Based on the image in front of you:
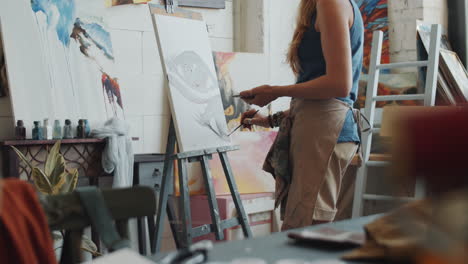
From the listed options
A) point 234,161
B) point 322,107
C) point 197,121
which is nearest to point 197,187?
point 234,161

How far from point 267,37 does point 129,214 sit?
3217 mm

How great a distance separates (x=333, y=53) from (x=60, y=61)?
6.39 feet

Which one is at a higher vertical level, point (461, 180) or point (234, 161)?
point (461, 180)

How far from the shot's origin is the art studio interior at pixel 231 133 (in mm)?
462

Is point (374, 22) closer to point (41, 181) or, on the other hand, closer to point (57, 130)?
point (57, 130)

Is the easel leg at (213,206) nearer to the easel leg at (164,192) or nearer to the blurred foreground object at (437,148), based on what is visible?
the easel leg at (164,192)

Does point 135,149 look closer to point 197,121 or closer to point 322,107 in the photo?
point 197,121

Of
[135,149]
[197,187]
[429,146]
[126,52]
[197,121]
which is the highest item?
[126,52]

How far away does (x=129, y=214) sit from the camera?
0.73m

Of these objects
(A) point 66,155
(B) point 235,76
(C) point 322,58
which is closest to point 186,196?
(A) point 66,155

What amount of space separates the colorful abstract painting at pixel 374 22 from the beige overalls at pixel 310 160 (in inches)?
82.1

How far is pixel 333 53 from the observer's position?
1558 mm

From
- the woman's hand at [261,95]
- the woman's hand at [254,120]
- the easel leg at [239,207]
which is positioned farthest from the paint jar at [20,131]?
the woman's hand at [261,95]

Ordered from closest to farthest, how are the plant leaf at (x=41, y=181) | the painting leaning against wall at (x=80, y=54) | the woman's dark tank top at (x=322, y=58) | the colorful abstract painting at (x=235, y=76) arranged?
the woman's dark tank top at (x=322, y=58) → the plant leaf at (x=41, y=181) → the painting leaning against wall at (x=80, y=54) → the colorful abstract painting at (x=235, y=76)
